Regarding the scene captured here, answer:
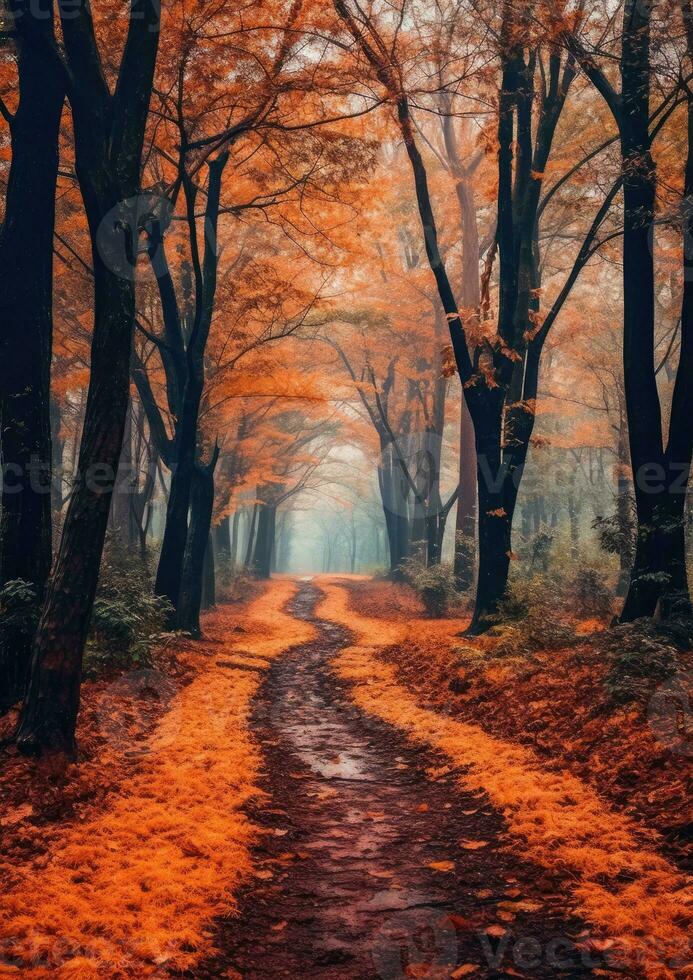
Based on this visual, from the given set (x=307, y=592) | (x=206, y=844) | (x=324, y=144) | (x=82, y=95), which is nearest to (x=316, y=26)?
(x=324, y=144)

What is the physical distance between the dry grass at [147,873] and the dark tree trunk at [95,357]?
0.94 m

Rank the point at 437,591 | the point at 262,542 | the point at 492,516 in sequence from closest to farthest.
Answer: the point at 492,516 → the point at 437,591 → the point at 262,542

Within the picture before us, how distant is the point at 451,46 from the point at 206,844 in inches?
397

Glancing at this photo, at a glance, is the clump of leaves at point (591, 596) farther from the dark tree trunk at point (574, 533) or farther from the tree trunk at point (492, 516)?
the dark tree trunk at point (574, 533)

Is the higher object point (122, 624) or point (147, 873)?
point (122, 624)

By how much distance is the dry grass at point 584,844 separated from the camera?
2771mm

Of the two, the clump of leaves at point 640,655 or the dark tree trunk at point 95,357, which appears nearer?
the dark tree trunk at point 95,357

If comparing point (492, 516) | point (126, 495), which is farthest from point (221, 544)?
point (492, 516)

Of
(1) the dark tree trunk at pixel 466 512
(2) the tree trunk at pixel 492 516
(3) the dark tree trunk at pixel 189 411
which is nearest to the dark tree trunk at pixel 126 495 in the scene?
(3) the dark tree trunk at pixel 189 411

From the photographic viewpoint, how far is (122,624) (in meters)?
8.15

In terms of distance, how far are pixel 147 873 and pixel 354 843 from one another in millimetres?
1280

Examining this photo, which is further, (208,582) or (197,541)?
(208,582)

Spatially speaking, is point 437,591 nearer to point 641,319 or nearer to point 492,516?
point 492,516

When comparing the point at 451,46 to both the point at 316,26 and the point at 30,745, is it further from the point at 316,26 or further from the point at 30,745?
the point at 30,745
